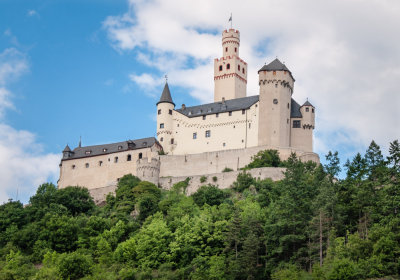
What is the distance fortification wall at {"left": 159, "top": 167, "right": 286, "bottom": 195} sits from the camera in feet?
257

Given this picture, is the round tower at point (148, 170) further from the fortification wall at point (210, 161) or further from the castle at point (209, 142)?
the fortification wall at point (210, 161)

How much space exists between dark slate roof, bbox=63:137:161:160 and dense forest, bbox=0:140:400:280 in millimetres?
12339

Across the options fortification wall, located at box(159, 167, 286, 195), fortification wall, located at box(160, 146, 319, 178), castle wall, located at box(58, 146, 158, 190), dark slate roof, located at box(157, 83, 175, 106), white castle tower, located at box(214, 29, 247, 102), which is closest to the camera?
fortification wall, located at box(159, 167, 286, 195)

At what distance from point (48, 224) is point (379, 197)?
3263 cm

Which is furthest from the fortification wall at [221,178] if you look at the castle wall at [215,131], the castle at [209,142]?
the castle wall at [215,131]

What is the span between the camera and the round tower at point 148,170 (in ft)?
278

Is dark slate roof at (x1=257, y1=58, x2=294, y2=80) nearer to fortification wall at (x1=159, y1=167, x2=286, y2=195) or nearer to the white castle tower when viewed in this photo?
the white castle tower

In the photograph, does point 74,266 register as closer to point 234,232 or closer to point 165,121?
point 234,232

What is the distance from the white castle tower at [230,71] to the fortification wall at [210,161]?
12.5 m

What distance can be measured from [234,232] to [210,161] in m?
25.7

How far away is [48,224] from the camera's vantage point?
227 ft

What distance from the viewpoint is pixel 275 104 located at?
83.9m

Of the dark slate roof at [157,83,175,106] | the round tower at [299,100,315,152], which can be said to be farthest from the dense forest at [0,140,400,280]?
the dark slate roof at [157,83,175,106]

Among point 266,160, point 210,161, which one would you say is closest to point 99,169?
point 210,161
